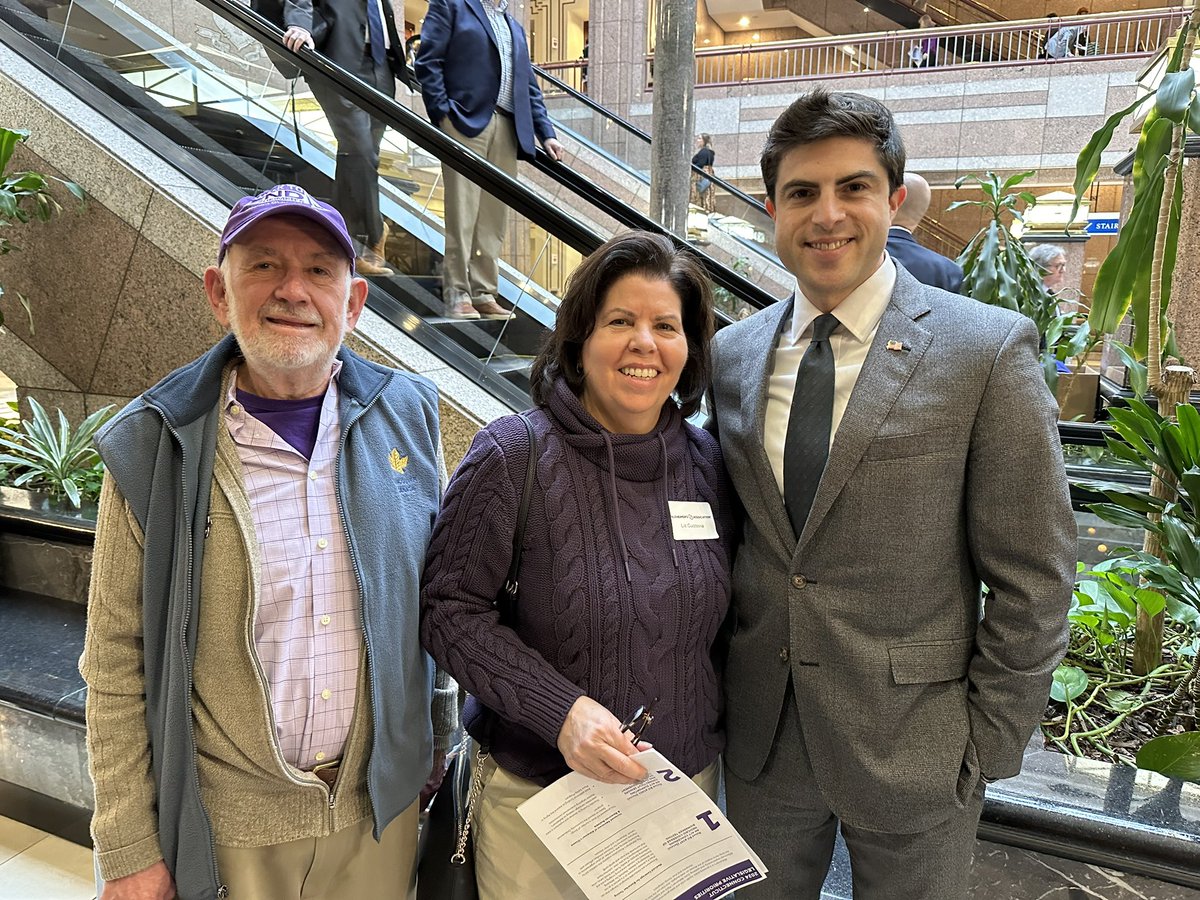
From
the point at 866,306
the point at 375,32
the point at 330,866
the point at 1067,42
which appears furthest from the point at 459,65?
the point at 1067,42

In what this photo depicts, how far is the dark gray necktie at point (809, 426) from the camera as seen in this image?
131cm

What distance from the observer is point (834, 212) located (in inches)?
50.3

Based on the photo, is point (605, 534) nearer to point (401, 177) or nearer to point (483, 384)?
point (483, 384)

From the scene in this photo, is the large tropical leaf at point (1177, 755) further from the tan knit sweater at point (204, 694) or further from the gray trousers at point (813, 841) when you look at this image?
the tan knit sweater at point (204, 694)

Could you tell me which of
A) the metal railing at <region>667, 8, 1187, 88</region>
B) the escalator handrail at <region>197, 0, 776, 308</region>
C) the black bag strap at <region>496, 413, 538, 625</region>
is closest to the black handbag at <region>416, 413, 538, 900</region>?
the black bag strap at <region>496, 413, 538, 625</region>

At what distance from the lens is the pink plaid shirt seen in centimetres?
127

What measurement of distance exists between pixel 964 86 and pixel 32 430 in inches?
457

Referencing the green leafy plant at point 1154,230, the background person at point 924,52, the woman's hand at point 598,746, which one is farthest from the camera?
the background person at point 924,52

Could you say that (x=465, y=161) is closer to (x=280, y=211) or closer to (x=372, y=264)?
(x=372, y=264)

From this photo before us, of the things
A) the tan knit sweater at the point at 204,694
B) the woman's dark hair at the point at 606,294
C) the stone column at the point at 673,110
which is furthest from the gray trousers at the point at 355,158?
the tan knit sweater at the point at 204,694

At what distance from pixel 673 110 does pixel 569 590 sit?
3.72m

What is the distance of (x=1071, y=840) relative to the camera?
74.0 inches

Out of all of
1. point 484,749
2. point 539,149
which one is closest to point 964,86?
point 539,149

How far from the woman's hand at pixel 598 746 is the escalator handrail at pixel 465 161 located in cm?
153
